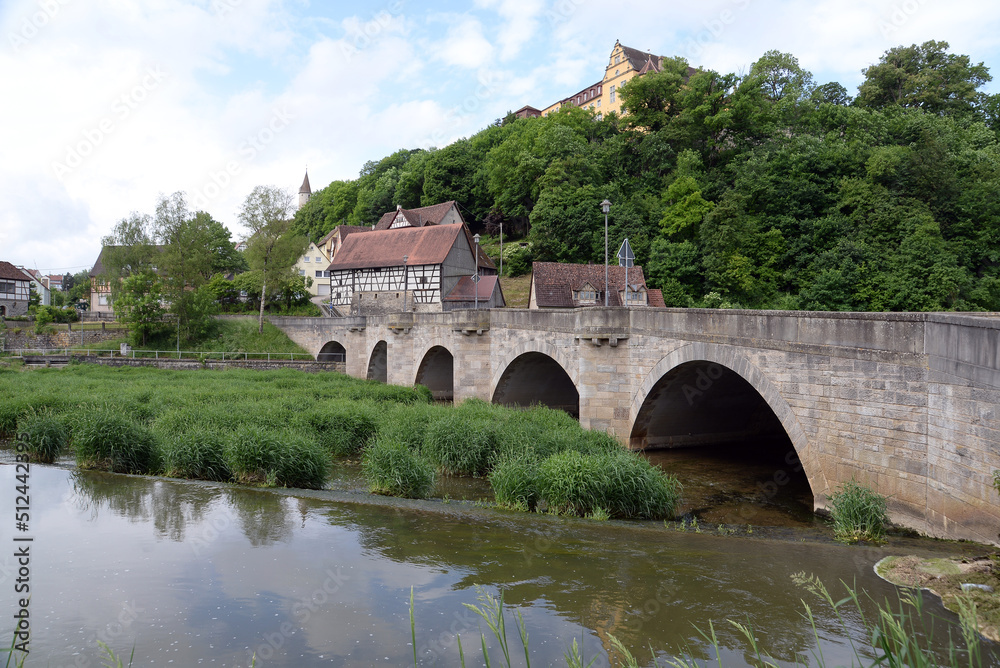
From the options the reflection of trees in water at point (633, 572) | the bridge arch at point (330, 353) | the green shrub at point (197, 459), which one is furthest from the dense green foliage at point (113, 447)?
the bridge arch at point (330, 353)

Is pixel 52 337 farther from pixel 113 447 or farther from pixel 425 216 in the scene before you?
pixel 113 447

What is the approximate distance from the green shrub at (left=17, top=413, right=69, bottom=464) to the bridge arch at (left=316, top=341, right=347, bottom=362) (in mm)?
29762

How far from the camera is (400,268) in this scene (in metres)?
46.7

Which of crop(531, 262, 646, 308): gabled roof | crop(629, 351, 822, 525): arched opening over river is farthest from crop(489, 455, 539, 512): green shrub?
crop(531, 262, 646, 308): gabled roof

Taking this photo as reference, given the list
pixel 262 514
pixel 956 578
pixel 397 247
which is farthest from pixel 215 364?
pixel 956 578

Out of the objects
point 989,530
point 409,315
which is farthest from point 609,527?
point 409,315

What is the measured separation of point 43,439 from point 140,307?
35.0 m

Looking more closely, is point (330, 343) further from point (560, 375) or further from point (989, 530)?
point (989, 530)

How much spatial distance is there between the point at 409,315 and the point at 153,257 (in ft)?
106

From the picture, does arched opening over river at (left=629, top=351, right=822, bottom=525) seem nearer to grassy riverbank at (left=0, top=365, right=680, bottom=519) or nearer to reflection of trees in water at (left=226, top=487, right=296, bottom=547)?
grassy riverbank at (left=0, top=365, right=680, bottom=519)

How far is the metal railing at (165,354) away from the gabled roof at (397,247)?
888 cm

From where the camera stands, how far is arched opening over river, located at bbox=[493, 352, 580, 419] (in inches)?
859

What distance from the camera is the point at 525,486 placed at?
1048 cm

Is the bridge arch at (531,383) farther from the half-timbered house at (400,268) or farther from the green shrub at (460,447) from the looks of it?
the half-timbered house at (400,268)
